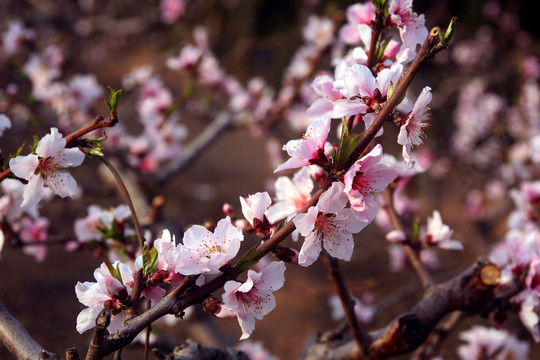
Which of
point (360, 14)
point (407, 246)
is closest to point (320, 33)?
point (360, 14)

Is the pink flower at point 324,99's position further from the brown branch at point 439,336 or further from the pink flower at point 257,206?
the brown branch at point 439,336

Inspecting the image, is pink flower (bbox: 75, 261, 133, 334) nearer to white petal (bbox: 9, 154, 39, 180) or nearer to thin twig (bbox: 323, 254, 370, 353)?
white petal (bbox: 9, 154, 39, 180)

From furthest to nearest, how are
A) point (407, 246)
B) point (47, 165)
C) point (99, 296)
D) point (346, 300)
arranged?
point (407, 246), point (346, 300), point (47, 165), point (99, 296)

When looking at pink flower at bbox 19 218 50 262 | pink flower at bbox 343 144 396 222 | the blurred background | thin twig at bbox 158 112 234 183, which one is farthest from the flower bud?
thin twig at bbox 158 112 234 183

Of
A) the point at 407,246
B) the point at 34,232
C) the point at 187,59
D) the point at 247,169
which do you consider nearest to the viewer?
the point at 407,246

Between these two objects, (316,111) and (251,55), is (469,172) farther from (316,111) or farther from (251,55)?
(251,55)

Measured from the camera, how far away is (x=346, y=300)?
3.80 feet

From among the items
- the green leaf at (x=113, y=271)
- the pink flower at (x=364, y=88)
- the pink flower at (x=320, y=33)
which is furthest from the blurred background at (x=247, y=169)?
the pink flower at (x=364, y=88)

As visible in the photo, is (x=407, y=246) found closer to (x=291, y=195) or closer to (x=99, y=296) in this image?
(x=291, y=195)

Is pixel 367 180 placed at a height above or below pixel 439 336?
above

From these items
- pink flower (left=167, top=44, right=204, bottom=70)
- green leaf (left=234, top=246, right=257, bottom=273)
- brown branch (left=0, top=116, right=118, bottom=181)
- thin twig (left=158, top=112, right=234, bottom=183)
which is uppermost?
pink flower (left=167, top=44, right=204, bottom=70)

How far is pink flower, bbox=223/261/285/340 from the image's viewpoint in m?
0.78

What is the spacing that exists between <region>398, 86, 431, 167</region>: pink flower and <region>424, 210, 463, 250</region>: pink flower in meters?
0.49

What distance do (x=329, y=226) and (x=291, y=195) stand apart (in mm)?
180
